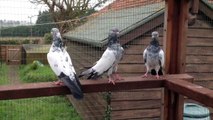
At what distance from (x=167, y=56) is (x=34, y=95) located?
81 centimetres

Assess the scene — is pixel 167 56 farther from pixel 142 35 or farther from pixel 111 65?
pixel 142 35

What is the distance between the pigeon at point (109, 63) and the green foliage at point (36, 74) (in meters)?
4.88

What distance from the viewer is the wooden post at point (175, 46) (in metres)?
1.88

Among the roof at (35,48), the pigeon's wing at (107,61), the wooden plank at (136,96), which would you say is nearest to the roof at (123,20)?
the roof at (35,48)

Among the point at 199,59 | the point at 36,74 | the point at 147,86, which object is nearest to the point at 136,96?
the point at 199,59

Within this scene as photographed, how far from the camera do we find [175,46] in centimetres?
193

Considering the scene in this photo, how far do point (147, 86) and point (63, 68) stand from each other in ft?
1.51

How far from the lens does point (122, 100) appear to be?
3.55 metres

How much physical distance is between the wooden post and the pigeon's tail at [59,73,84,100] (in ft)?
1.84

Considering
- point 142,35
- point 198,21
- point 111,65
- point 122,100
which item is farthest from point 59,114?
point 111,65

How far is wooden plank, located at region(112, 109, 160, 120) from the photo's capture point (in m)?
3.51

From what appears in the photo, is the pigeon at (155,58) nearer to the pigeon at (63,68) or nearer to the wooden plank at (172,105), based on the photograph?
the wooden plank at (172,105)

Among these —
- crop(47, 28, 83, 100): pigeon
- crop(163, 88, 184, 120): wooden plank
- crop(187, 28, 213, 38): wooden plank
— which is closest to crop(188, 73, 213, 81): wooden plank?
crop(187, 28, 213, 38): wooden plank

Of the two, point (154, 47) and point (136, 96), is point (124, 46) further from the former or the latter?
point (154, 47)
